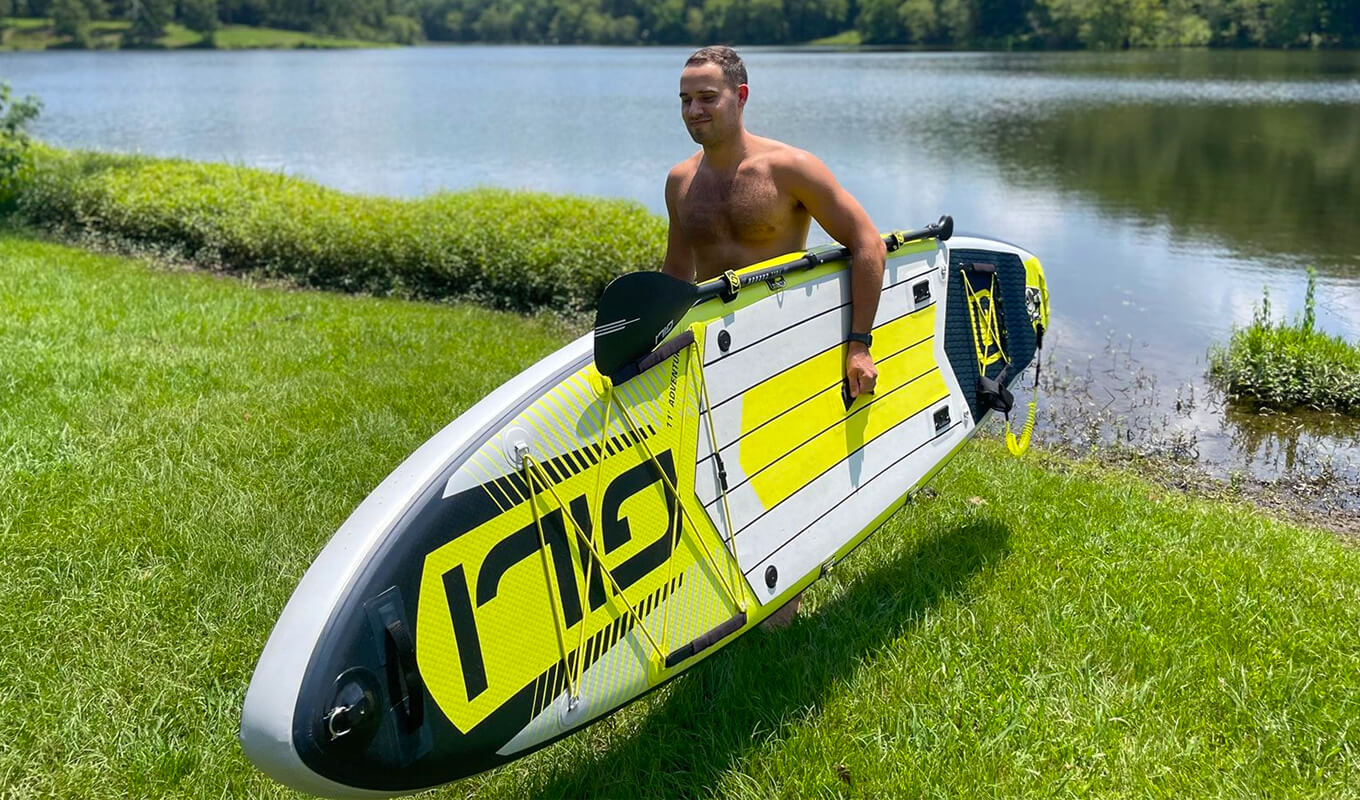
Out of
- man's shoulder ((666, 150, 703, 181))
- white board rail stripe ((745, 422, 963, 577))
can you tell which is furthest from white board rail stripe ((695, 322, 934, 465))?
man's shoulder ((666, 150, 703, 181))

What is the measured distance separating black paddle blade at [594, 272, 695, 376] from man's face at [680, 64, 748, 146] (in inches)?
29.1

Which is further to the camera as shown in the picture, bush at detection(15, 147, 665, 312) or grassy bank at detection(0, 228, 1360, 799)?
bush at detection(15, 147, 665, 312)

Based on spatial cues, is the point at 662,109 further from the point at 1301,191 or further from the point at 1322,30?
the point at 1322,30

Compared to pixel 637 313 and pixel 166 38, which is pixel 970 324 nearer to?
pixel 637 313

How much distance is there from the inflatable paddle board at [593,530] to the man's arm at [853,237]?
0.06 meters

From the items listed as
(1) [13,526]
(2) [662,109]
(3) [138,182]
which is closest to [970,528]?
(1) [13,526]

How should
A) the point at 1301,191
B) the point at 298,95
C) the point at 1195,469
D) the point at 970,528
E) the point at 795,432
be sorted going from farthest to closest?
the point at 298,95 → the point at 1301,191 → the point at 1195,469 → the point at 970,528 → the point at 795,432

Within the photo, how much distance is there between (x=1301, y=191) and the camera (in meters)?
15.0

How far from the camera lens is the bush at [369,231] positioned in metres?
9.13

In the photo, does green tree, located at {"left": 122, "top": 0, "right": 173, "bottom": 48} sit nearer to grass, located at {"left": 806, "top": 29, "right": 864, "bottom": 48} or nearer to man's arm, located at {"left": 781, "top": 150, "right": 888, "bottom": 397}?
grass, located at {"left": 806, "top": 29, "right": 864, "bottom": 48}

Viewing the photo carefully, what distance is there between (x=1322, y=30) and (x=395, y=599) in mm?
69218

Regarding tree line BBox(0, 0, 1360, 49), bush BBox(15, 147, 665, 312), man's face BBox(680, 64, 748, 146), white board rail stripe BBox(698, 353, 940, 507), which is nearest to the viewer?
white board rail stripe BBox(698, 353, 940, 507)

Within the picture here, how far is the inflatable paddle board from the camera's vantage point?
2.24 metres

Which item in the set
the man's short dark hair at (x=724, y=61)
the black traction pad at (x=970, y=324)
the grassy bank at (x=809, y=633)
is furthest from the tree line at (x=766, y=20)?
the man's short dark hair at (x=724, y=61)
